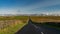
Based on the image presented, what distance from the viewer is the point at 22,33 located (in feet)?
92.4

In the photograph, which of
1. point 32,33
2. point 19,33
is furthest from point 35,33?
point 19,33

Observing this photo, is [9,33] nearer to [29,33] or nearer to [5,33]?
[5,33]

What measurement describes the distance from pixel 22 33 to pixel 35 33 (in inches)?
77.5

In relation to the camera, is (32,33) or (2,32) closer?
(32,33)

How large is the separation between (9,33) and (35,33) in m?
4.39

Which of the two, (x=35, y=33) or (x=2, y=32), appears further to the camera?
(x=2, y=32)

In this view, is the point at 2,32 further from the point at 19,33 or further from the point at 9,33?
the point at 19,33

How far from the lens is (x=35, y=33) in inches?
1065

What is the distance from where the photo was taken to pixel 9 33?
97.8ft

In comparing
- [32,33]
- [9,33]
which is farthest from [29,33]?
[9,33]

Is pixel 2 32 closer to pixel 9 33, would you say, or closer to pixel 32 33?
pixel 9 33

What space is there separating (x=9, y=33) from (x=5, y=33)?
568mm

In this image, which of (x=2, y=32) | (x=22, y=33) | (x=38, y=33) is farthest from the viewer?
(x=2, y=32)

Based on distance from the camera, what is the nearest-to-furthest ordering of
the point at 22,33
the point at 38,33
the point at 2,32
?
1. the point at 38,33
2. the point at 22,33
3. the point at 2,32
